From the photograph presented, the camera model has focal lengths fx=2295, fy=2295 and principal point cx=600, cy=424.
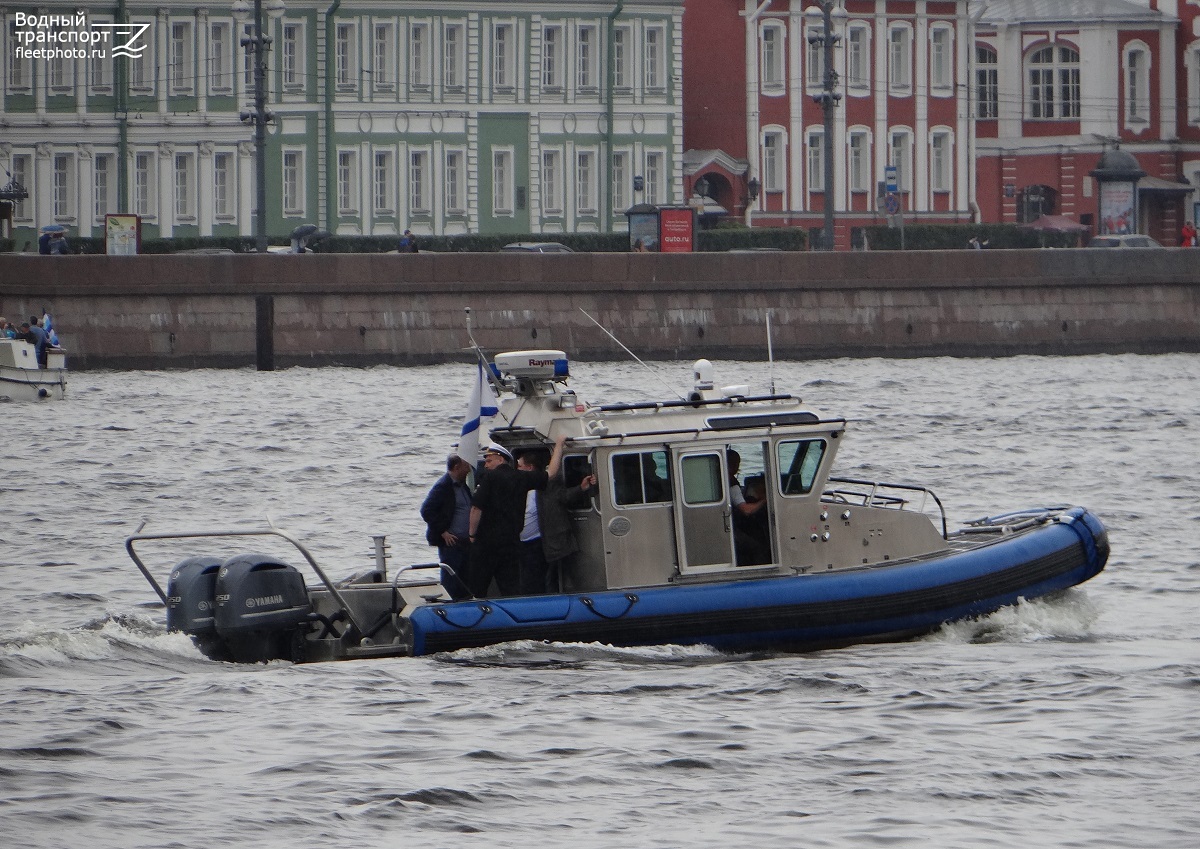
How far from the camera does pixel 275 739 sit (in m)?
14.0

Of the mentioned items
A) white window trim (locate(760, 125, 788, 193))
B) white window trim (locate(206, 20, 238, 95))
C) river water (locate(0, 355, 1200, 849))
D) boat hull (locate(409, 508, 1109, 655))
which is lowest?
river water (locate(0, 355, 1200, 849))

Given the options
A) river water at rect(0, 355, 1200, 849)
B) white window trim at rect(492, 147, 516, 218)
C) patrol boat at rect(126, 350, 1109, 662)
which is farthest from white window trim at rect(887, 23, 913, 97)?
patrol boat at rect(126, 350, 1109, 662)

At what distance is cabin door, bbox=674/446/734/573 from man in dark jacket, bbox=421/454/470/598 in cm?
145

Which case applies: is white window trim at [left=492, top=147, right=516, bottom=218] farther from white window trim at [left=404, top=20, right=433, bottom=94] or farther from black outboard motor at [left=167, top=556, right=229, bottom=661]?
black outboard motor at [left=167, top=556, right=229, bottom=661]

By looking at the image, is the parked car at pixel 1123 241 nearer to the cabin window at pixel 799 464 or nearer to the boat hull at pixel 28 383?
the boat hull at pixel 28 383

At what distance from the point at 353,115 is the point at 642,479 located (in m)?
47.6

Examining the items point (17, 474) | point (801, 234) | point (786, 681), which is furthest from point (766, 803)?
point (801, 234)

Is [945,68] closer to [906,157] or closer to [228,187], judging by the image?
[906,157]

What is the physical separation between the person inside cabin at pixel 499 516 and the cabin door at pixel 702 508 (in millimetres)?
868

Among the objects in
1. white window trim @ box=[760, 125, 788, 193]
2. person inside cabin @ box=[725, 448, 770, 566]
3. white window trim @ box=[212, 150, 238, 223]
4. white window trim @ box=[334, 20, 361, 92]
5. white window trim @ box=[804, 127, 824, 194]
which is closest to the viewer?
person inside cabin @ box=[725, 448, 770, 566]

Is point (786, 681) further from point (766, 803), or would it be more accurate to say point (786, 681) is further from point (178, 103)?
point (178, 103)

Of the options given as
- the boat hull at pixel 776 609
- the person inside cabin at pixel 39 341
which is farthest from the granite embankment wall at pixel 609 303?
the boat hull at pixel 776 609

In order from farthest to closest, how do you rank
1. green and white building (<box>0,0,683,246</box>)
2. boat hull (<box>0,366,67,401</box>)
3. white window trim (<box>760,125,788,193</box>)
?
white window trim (<box>760,125,788,193</box>)
green and white building (<box>0,0,683,246</box>)
boat hull (<box>0,366,67,401</box>)

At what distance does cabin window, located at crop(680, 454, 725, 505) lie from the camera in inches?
613
